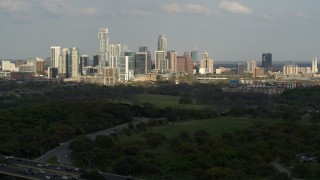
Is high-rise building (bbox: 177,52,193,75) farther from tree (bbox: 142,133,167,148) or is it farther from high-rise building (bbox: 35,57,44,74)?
tree (bbox: 142,133,167,148)

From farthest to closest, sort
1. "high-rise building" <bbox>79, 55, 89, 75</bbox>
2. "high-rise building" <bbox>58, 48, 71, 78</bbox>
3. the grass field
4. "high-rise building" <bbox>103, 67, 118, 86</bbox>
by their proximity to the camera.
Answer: "high-rise building" <bbox>79, 55, 89, 75</bbox> < "high-rise building" <bbox>58, 48, 71, 78</bbox> < "high-rise building" <bbox>103, 67, 118, 86</bbox> < the grass field

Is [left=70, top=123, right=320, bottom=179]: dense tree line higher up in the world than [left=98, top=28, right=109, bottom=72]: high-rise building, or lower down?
lower down

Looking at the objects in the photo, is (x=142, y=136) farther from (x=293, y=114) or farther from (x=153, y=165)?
(x=293, y=114)

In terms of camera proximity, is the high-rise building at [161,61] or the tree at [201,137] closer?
the tree at [201,137]

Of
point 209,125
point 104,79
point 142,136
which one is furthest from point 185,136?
point 104,79

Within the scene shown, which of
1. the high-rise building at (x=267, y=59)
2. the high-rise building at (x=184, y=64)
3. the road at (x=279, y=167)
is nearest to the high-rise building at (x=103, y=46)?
the high-rise building at (x=184, y=64)

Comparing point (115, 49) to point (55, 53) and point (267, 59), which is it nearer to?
point (55, 53)

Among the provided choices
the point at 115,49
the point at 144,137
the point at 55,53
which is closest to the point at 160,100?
the point at 144,137

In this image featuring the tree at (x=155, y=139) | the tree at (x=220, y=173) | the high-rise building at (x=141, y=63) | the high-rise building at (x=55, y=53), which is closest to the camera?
the tree at (x=220, y=173)

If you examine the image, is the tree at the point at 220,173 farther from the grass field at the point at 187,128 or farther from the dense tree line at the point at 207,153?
the grass field at the point at 187,128

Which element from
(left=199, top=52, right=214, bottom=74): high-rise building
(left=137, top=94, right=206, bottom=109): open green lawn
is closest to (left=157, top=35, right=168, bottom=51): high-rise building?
(left=199, top=52, right=214, bottom=74): high-rise building

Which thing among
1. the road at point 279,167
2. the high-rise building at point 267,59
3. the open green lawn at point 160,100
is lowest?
the road at point 279,167
